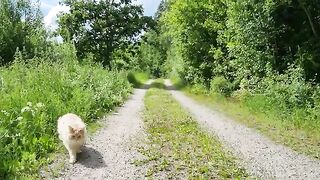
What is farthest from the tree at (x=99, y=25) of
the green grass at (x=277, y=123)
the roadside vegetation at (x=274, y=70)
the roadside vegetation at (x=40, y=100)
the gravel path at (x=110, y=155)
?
the gravel path at (x=110, y=155)

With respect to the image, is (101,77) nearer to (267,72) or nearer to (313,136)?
(267,72)

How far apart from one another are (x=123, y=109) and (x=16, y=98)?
8747 millimetres

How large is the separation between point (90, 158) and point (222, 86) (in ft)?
55.2

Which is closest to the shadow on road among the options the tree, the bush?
the bush

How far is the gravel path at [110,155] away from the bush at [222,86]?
11510mm

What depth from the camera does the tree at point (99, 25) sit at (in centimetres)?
4184

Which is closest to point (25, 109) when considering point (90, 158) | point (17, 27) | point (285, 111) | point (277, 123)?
point (90, 158)

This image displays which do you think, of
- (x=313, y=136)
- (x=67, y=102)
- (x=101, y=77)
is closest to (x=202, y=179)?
(x=313, y=136)

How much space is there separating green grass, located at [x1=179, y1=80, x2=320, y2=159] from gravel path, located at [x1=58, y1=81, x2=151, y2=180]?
12.7 ft

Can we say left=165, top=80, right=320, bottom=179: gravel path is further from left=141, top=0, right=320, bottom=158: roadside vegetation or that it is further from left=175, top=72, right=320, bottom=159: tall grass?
left=141, top=0, right=320, bottom=158: roadside vegetation

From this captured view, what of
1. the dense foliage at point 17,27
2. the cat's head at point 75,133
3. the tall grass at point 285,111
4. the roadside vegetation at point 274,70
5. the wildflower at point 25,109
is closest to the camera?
the cat's head at point 75,133

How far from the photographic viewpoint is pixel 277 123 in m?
13.6

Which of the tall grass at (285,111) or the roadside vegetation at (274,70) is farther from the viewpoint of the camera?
the roadside vegetation at (274,70)

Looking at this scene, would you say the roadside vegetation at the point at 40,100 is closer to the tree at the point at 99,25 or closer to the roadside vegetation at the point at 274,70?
the roadside vegetation at the point at 274,70
